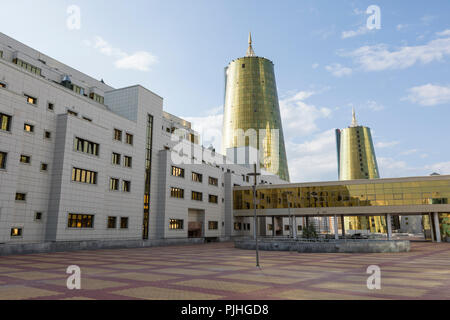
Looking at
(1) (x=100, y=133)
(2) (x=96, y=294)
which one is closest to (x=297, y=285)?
(2) (x=96, y=294)

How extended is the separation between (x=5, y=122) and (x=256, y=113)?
412ft

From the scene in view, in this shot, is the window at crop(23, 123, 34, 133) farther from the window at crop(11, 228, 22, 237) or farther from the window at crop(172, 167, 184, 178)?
the window at crop(172, 167, 184, 178)

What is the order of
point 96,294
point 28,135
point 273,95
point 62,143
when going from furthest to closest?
point 273,95
point 62,143
point 28,135
point 96,294

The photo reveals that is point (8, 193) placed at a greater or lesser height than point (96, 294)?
greater

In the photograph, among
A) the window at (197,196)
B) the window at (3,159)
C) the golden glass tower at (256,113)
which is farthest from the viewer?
the golden glass tower at (256,113)

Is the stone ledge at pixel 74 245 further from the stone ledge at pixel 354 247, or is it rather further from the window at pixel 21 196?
the stone ledge at pixel 354 247

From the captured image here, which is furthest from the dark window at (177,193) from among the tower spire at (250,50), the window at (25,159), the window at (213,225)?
the tower spire at (250,50)

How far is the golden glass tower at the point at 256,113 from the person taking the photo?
15238 cm

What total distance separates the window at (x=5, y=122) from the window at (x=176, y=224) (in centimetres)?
3035

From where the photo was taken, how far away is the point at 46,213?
38.4 m

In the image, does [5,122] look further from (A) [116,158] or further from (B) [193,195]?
(B) [193,195]

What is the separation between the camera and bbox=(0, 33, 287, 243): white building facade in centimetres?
3597
